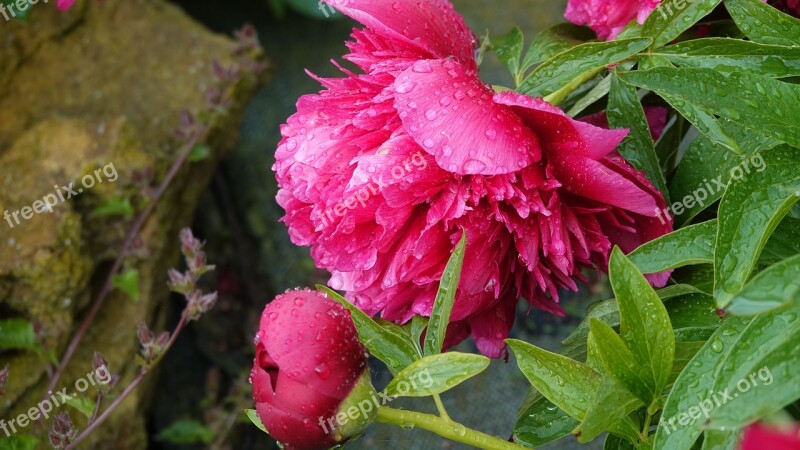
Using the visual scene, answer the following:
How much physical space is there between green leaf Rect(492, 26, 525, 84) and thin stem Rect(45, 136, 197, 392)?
547 millimetres

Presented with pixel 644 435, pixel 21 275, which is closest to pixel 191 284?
pixel 21 275

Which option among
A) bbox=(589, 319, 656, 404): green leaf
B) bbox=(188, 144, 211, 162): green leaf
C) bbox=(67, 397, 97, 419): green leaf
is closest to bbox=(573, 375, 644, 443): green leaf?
bbox=(589, 319, 656, 404): green leaf

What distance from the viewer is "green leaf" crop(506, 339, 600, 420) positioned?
0.46 metres

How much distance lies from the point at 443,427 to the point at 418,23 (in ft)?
0.81

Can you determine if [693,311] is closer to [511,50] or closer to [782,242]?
[782,242]

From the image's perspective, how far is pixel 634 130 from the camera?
0.54 meters

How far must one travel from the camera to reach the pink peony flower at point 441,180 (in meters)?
0.47

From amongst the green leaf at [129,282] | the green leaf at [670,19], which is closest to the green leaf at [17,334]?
the green leaf at [129,282]

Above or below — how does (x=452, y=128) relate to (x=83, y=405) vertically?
above

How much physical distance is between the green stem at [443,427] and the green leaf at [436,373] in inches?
0.5

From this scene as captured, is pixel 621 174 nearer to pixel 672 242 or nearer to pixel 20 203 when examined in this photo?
pixel 672 242

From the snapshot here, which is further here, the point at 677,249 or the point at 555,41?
the point at 555,41

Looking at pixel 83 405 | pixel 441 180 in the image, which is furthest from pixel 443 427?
pixel 83 405

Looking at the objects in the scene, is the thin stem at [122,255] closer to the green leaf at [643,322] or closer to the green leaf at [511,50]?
the green leaf at [511,50]
